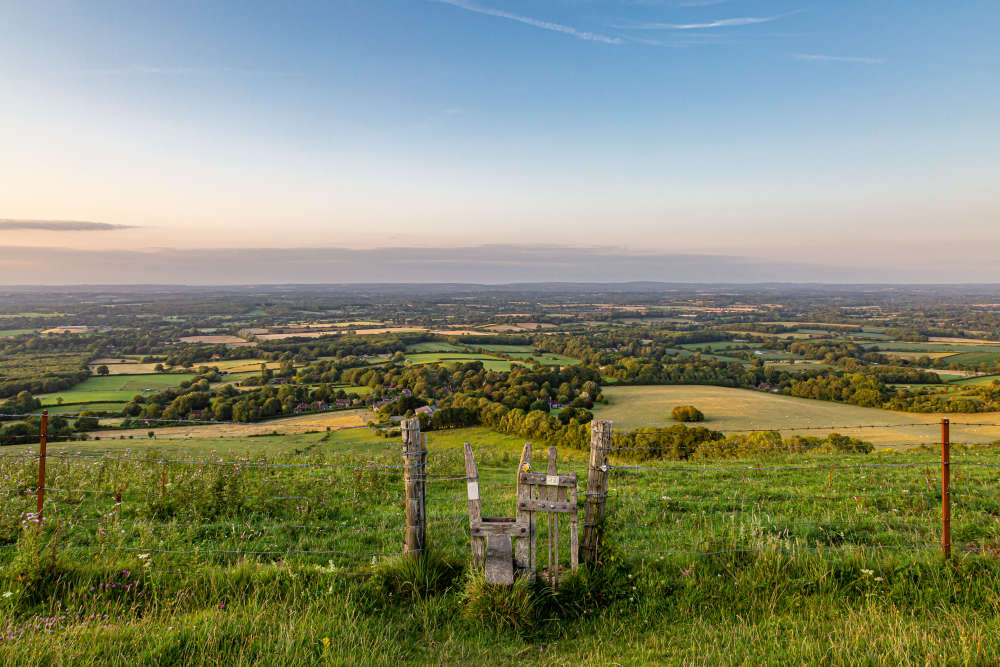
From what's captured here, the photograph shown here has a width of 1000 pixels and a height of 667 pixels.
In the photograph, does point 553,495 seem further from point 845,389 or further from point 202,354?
point 202,354

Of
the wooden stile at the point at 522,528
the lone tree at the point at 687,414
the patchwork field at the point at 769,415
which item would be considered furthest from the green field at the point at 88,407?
the lone tree at the point at 687,414

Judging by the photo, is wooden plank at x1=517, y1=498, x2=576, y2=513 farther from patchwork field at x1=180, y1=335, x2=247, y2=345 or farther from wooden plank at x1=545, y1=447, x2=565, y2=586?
patchwork field at x1=180, y1=335, x2=247, y2=345

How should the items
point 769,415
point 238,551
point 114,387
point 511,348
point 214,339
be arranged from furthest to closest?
point 214,339 < point 511,348 < point 114,387 < point 769,415 < point 238,551

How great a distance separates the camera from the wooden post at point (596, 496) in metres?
5.93

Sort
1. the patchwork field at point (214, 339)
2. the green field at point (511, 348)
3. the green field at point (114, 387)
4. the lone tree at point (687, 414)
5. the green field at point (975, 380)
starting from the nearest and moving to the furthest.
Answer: the lone tree at point (687, 414)
the green field at point (114, 387)
the green field at point (975, 380)
the green field at point (511, 348)
the patchwork field at point (214, 339)

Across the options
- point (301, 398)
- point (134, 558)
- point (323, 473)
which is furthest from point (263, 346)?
point (134, 558)

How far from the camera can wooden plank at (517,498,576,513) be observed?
18.6ft

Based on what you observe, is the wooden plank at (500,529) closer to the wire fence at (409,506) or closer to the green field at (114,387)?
the wire fence at (409,506)

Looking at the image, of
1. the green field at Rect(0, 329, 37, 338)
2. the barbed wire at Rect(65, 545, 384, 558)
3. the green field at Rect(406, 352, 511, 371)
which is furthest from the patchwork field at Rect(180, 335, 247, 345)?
the barbed wire at Rect(65, 545, 384, 558)

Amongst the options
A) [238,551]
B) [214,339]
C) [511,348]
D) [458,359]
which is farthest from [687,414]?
[214,339]

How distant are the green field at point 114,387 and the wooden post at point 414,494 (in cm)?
5266

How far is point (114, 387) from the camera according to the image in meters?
52.4

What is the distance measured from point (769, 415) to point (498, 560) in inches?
1744

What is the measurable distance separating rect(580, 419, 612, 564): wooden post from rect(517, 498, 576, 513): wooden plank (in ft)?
1.21
